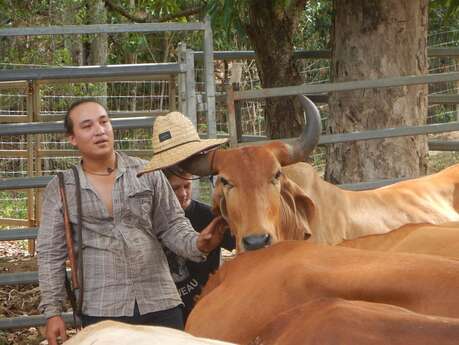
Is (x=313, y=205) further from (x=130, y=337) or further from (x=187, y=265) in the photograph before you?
(x=130, y=337)

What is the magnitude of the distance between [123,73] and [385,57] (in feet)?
7.97

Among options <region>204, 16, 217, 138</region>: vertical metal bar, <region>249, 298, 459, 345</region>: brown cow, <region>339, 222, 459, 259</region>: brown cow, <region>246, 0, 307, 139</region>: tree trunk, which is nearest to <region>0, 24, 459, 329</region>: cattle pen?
<region>204, 16, 217, 138</region>: vertical metal bar

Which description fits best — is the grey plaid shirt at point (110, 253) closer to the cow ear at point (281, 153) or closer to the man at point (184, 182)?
the man at point (184, 182)

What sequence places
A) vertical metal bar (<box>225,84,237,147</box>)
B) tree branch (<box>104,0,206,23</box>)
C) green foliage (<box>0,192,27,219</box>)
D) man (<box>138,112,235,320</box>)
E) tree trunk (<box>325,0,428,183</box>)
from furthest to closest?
1. green foliage (<box>0,192,27,219</box>)
2. tree branch (<box>104,0,206,23</box>)
3. tree trunk (<box>325,0,428,183</box>)
4. vertical metal bar (<box>225,84,237,147</box>)
5. man (<box>138,112,235,320</box>)

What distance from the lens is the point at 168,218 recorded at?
521cm

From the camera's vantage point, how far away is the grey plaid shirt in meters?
4.99

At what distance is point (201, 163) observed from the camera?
555 centimetres

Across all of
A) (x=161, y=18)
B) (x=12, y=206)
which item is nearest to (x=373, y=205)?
(x=161, y=18)

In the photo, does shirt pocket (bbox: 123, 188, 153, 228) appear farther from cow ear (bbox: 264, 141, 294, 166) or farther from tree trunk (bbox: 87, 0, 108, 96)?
tree trunk (bbox: 87, 0, 108, 96)

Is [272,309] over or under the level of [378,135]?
under

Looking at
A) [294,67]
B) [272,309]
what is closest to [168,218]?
[272,309]

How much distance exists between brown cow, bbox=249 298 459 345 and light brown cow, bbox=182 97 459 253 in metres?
1.59

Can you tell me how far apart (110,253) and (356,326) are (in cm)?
240

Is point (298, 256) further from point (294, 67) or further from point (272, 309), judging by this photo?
point (294, 67)
